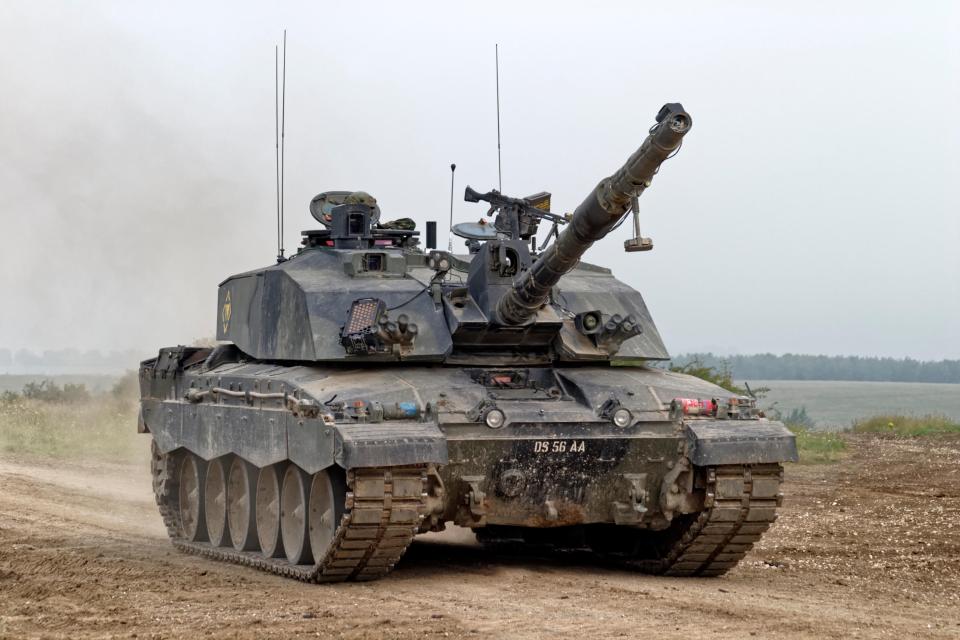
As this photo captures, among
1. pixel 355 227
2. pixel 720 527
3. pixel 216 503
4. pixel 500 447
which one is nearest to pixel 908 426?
pixel 355 227

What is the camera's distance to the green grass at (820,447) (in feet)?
94.7

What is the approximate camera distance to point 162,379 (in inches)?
762

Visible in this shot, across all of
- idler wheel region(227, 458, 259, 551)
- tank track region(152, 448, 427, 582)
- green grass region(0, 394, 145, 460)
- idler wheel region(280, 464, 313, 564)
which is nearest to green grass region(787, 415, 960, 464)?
green grass region(0, 394, 145, 460)

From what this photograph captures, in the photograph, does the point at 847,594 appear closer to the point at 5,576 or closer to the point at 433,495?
the point at 433,495

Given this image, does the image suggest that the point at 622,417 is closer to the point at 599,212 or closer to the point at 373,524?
the point at 599,212

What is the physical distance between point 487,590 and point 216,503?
496 centimetres

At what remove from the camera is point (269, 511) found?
15945 mm

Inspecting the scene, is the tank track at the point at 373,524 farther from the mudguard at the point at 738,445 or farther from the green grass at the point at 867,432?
the green grass at the point at 867,432

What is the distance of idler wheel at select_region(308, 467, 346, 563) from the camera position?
13828mm

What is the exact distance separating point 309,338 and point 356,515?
112 inches

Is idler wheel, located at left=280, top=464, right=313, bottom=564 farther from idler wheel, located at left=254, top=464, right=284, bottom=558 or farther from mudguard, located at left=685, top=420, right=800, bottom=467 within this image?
mudguard, located at left=685, top=420, right=800, bottom=467

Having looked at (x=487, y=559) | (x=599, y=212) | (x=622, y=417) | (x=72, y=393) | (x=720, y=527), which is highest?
(x=599, y=212)

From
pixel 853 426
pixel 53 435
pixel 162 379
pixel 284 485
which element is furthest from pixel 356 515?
pixel 853 426

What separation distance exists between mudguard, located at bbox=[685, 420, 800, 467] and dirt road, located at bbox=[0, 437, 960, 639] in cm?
111
